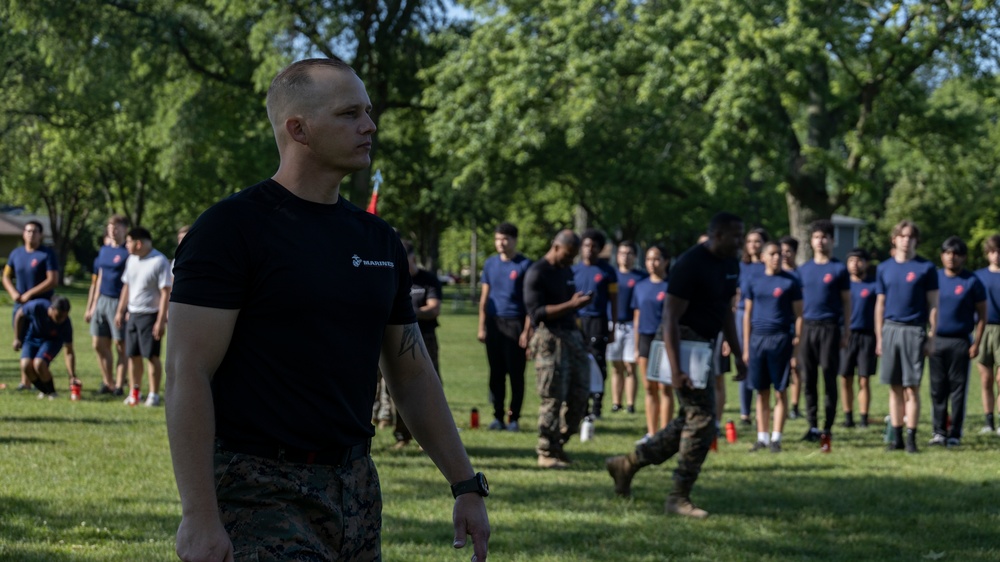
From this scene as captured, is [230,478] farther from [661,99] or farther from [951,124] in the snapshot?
[951,124]

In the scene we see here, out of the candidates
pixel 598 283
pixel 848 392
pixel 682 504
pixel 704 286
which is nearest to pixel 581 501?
pixel 682 504

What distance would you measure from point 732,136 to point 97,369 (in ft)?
55.6

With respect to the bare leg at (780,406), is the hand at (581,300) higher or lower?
higher

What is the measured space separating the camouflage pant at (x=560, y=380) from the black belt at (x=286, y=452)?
7.60 m

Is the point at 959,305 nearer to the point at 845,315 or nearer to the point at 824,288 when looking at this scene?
the point at 845,315

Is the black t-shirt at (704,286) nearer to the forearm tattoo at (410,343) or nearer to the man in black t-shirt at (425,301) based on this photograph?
the man in black t-shirt at (425,301)

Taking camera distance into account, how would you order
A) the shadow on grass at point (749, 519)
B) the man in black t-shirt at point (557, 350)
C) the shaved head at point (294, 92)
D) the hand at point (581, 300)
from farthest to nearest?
1. the man in black t-shirt at point (557, 350)
2. the hand at point (581, 300)
3. the shadow on grass at point (749, 519)
4. the shaved head at point (294, 92)

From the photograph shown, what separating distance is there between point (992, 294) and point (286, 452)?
12752 millimetres

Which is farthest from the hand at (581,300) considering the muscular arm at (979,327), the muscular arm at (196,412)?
the muscular arm at (196,412)

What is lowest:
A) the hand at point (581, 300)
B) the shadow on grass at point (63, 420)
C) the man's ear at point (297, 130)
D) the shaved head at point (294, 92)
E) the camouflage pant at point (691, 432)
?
the shadow on grass at point (63, 420)

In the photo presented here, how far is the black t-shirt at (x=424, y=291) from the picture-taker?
11508 millimetres

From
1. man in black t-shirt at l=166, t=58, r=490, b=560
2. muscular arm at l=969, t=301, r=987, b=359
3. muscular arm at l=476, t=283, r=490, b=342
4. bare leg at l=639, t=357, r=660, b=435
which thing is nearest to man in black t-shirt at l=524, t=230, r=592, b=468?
bare leg at l=639, t=357, r=660, b=435

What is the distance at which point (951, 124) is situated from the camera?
33656mm

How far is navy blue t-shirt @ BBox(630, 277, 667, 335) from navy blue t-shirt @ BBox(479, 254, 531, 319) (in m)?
1.42
